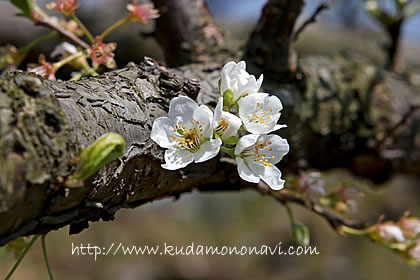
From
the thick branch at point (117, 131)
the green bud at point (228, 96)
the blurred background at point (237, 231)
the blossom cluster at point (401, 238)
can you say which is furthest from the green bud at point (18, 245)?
the blurred background at point (237, 231)

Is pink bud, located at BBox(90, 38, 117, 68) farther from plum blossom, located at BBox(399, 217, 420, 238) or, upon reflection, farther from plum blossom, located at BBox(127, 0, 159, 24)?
plum blossom, located at BBox(399, 217, 420, 238)

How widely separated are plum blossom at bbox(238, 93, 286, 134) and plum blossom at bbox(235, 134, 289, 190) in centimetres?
2

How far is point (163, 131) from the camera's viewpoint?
55cm

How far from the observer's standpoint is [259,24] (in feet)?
2.78

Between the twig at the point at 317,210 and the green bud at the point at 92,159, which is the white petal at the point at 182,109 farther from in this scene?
the twig at the point at 317,210

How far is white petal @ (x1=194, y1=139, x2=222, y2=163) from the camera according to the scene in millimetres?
511

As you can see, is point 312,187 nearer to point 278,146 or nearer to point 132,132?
point 278,146

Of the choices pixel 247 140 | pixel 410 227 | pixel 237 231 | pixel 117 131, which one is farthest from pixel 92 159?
pixel 237 231

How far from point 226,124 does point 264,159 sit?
3.0 inches

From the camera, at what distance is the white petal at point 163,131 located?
1.77ft

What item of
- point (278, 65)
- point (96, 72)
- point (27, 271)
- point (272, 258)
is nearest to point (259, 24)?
point (278, 65)

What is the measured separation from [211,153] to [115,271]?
7.04 ft

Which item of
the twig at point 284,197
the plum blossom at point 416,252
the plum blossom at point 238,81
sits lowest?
the plum blossom at point 416,252

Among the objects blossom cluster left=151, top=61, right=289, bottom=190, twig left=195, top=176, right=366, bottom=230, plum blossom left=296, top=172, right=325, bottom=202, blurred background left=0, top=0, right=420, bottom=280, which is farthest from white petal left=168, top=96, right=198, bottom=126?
blurred background left=0, top=0, right=420, bottom=280
